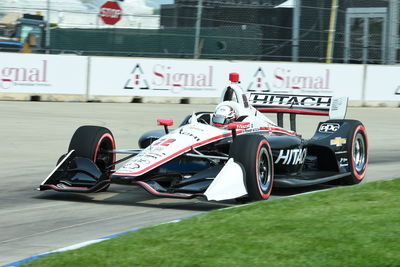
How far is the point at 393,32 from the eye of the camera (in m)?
25.9

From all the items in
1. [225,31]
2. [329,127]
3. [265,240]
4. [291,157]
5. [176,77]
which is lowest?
[265,240]

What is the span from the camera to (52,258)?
19.6ft

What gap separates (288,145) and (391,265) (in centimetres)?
393

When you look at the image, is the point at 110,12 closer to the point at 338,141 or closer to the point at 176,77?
the point at 176,77

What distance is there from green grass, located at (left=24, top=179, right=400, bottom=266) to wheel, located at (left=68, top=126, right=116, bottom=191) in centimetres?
209

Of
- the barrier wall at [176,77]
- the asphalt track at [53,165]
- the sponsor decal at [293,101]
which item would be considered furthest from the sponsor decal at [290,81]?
the sponsor decal at [293,101]

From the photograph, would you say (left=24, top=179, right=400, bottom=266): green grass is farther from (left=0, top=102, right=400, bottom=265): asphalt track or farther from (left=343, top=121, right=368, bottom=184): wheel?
(left=343, top=121, right=368, bottom=184): wheel

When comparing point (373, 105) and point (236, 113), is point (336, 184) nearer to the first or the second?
point (236, 113)

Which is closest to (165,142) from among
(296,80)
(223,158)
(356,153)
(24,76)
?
(223,158)

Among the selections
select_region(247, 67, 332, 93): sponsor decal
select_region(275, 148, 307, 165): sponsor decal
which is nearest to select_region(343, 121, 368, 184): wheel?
select_region(275, 148, 307, 165): sponsor decal

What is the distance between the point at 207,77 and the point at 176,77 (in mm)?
890

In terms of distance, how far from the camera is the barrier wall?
2116 centimetres

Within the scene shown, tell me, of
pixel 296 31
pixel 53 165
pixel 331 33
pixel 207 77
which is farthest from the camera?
pixel 331 33

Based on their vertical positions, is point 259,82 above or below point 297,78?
below
